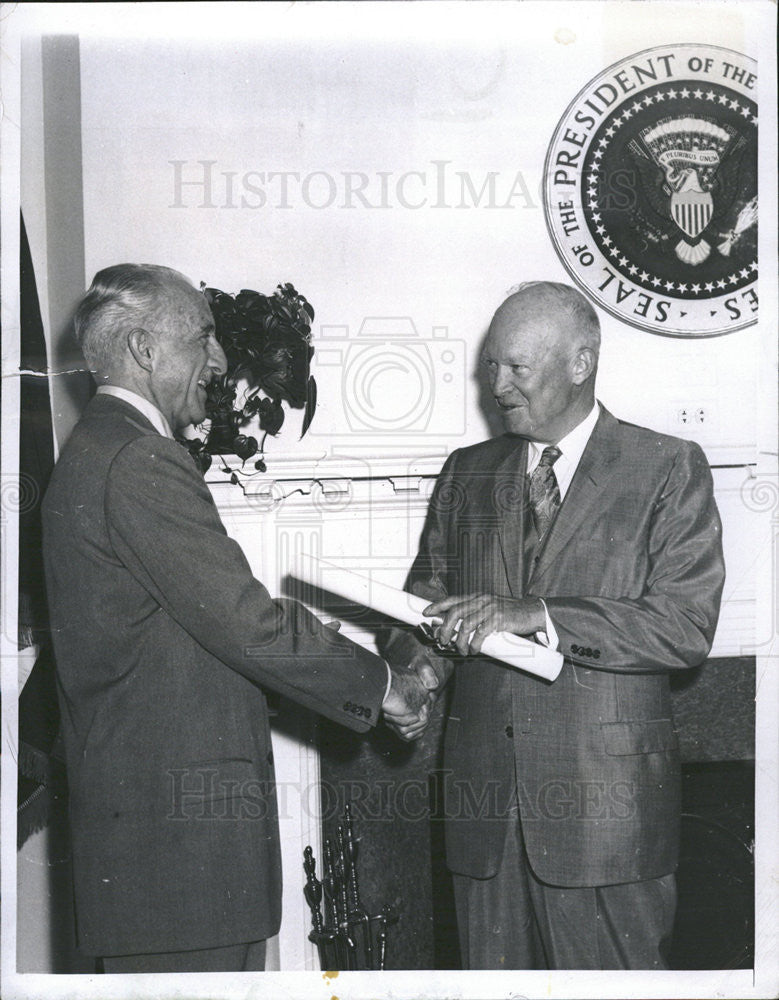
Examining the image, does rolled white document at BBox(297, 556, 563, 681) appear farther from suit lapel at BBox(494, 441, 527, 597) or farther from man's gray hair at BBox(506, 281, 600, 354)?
man's gray hair at BBox(506, 281, 600, 354)

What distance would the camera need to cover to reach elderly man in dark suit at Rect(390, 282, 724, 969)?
6.79 feet

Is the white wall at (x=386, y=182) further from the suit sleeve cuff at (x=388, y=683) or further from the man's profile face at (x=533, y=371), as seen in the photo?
the suit sleeve cuff at (x=388, y=683)

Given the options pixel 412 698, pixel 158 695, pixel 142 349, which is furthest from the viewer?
pixel 412 698

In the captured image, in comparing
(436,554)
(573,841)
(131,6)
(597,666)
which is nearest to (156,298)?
(131,6)

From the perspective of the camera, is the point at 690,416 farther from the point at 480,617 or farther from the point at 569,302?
the point at 480,617

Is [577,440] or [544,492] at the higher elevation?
[577,440]

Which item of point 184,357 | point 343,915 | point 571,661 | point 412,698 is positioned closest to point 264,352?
point 184,357

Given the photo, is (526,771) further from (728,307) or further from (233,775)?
(728,307)

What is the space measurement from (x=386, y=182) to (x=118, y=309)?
0.64 metres

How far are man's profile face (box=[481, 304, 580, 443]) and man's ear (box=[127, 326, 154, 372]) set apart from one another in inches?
28.5

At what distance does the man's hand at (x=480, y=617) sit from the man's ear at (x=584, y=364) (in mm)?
494

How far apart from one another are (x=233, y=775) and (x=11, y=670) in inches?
22.6

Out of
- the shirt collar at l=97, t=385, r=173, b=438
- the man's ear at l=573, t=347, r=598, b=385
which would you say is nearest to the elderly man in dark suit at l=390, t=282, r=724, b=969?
the man's ear at l=573, t=347, r=598, b=385

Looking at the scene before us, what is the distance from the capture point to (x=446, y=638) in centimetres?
215
